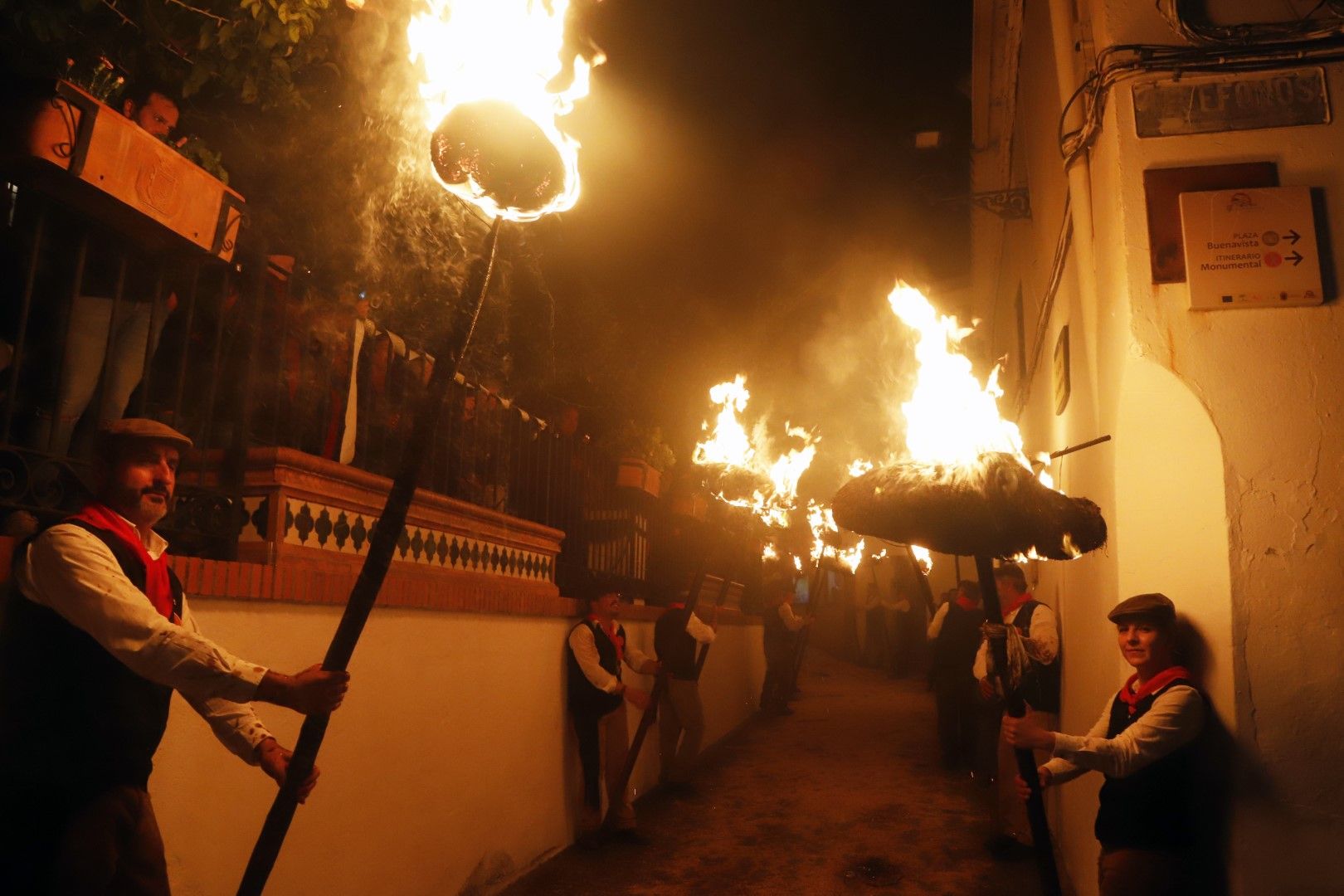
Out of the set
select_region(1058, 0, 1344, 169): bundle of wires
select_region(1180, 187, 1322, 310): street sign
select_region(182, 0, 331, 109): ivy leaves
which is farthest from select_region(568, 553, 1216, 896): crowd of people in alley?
select_region(182, 0, 331, 109): ivy leaves

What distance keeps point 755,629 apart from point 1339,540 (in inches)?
524

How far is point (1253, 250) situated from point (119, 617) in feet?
16.5

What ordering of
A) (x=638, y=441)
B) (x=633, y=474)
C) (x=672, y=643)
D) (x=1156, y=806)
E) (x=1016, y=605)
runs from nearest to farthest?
1. (x=1156, y=806)
2. (x=1016, y=605)
3. (x=672, y=643)
4. (x=633, y=474)
5. (x=638, y=441)

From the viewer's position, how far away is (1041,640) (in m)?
7.31

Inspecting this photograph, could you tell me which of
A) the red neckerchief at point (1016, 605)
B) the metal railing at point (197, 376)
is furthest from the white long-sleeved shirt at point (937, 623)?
the metal railing at point (197, 376)

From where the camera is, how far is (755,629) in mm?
17047

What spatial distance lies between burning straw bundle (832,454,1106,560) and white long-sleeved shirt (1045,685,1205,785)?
74 centimetres

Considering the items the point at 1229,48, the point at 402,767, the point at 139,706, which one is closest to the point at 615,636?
the point at 402,767

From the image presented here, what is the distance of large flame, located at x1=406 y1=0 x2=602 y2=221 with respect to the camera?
2922mm

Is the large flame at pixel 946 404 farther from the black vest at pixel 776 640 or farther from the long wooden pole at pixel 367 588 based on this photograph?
the black vest at pixel 776 640

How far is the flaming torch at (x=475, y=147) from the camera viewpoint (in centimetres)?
259

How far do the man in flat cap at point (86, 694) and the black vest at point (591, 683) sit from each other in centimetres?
493

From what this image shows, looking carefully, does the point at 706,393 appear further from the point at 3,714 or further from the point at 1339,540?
the point at 3,714

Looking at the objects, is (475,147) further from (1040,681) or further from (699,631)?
(699,631)
